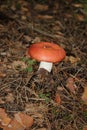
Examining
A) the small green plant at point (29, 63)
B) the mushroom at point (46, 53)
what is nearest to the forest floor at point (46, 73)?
the small green plant at point (29, 63)

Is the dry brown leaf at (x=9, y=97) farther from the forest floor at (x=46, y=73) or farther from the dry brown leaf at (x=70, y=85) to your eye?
the dry brown leaf at (x=70, y=85)

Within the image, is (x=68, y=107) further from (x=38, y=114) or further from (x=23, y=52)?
(x=23, y=52)

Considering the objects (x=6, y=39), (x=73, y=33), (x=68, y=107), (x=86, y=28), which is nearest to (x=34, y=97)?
(x=68, y=107)

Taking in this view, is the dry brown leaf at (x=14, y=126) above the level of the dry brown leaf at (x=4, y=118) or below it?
below

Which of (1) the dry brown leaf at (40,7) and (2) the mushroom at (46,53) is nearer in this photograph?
(2) the mushroom at (46,53)

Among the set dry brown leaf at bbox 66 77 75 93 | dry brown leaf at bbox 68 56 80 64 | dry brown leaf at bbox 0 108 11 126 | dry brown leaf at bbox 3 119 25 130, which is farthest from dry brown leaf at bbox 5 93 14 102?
dry brown leaf at bbox 68 56 80 64

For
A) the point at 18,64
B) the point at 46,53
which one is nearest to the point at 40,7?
the point at 18,64

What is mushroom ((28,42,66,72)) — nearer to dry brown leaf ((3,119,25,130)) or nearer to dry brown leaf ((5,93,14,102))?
dry brown leaf ((5,93,14,102))
